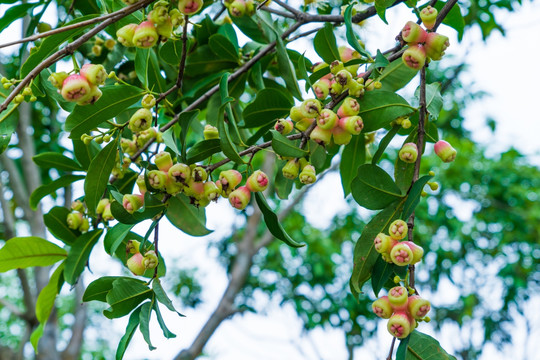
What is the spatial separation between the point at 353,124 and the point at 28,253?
0.52m

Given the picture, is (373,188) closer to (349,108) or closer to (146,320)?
(349,108)

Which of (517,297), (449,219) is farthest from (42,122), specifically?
(517,297)

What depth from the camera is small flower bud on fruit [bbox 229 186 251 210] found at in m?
0.62

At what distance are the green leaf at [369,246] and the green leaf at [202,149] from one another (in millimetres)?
200

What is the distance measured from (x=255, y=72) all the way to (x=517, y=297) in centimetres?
396

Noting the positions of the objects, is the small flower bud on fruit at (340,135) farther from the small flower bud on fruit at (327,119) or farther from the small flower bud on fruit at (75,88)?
the small flower bud on fruit at (75,88)

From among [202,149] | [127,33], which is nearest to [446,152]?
[202,149]

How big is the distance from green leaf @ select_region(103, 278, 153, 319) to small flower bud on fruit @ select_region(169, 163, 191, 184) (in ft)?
0.45

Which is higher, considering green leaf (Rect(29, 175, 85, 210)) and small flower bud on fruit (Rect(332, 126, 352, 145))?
green leaf (Rect(29, 175, 85, 210))

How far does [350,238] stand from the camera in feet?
13.5

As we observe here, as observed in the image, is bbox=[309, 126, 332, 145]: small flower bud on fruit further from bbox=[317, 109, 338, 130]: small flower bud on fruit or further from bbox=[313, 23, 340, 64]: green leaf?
bbox=[313, 23, 340, 64]: green leaf

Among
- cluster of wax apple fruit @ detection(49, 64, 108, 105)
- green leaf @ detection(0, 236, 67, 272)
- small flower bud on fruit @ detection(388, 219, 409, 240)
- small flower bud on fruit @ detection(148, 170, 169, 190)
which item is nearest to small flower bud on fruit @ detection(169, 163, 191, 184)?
small flower bud on fruit @ detection(148, 170, 169, 190)

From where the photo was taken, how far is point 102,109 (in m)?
0.69

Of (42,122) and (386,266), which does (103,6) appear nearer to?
(386,266)
